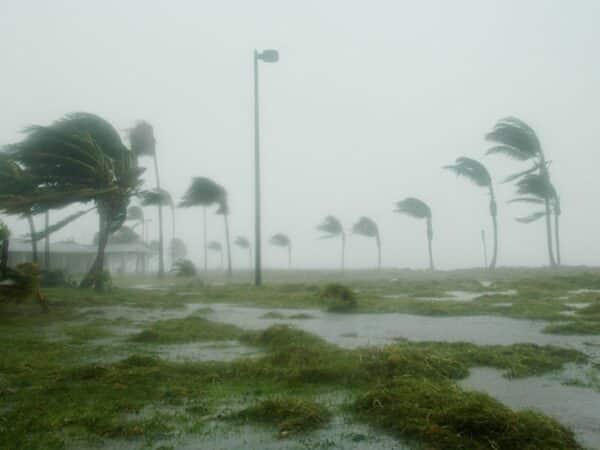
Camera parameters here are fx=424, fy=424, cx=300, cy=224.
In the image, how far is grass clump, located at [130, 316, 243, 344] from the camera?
22.9ft

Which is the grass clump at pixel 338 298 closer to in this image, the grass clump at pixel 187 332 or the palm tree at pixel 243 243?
the grass clump at pixel 187 332

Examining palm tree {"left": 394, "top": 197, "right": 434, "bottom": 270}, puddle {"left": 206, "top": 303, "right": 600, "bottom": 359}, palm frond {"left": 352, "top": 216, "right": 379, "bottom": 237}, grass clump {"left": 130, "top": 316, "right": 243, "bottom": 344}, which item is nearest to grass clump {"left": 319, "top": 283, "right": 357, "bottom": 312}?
puddle {"left": 206, "top": 303, "right": 600, "bottom": 359}

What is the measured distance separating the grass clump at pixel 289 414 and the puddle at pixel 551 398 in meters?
1.67

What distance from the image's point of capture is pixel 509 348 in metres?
5.60

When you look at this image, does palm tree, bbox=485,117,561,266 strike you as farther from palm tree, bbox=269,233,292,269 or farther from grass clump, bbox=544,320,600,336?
palm tree, bbox=269,233,292,269

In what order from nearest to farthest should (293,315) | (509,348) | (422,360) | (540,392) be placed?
(540,392) < (422,360) < (509,348) < (293,315)

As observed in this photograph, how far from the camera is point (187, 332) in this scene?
7473mm

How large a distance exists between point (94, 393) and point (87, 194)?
39.9 ft

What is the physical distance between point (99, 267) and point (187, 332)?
12.7 meters

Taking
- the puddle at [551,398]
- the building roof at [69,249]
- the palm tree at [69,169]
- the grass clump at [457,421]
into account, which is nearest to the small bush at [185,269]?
the building roof at [69,249]

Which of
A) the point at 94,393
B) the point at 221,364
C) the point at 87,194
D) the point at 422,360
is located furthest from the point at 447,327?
the point at 87,194

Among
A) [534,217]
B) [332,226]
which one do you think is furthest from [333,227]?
[534,217]

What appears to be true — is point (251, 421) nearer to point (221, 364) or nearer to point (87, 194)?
point (221, 364)

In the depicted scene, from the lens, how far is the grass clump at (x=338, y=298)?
1108 cm
